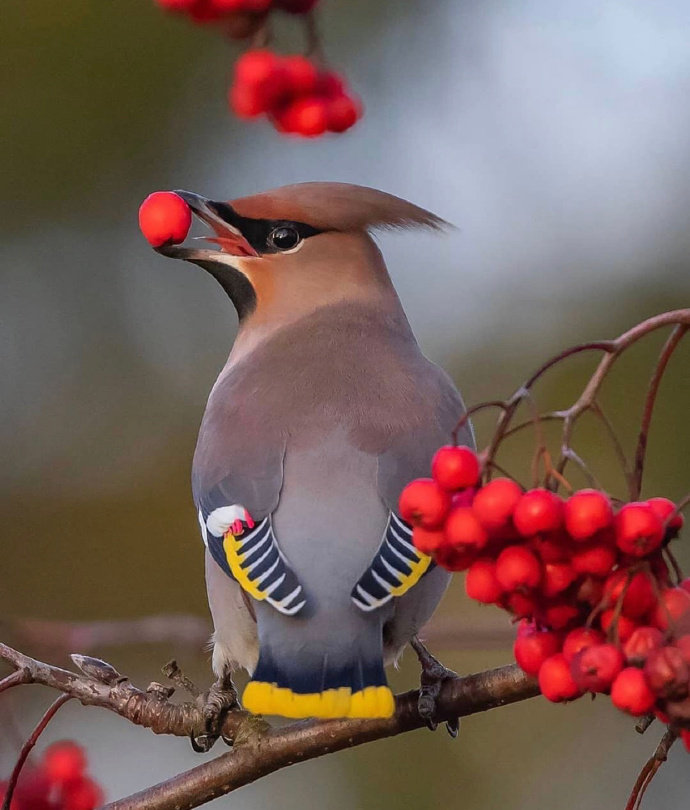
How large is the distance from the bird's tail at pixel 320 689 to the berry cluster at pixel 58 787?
0.44 meters

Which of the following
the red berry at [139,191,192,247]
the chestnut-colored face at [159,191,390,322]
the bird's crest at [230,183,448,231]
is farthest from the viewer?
the chestnut-colored face at [159,191,390,322]

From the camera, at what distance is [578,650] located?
6.23 ft

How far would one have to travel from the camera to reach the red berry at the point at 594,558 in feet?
6.20

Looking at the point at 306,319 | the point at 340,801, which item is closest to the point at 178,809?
the point at 306,319

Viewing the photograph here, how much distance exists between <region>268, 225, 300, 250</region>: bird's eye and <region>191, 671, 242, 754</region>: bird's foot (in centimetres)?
114

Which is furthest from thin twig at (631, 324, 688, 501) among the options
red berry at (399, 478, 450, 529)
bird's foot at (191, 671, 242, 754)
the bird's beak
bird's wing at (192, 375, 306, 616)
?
the bird's beak

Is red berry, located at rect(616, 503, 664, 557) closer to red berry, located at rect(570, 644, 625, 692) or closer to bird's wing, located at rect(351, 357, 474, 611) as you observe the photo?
red berry, located at rect(570, 644, 625, 692)

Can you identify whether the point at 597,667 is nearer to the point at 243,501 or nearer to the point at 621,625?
the point at 621,625

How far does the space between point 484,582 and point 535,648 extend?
5.0 inches

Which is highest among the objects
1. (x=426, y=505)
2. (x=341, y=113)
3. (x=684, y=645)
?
(x=341, y=113)

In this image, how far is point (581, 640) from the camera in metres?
1.92

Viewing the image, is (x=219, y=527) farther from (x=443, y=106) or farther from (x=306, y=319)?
(x=443, y=106)

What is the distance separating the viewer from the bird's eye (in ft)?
11.9

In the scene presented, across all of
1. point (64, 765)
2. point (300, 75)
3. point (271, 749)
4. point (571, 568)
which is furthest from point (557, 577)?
point (64, 765)
